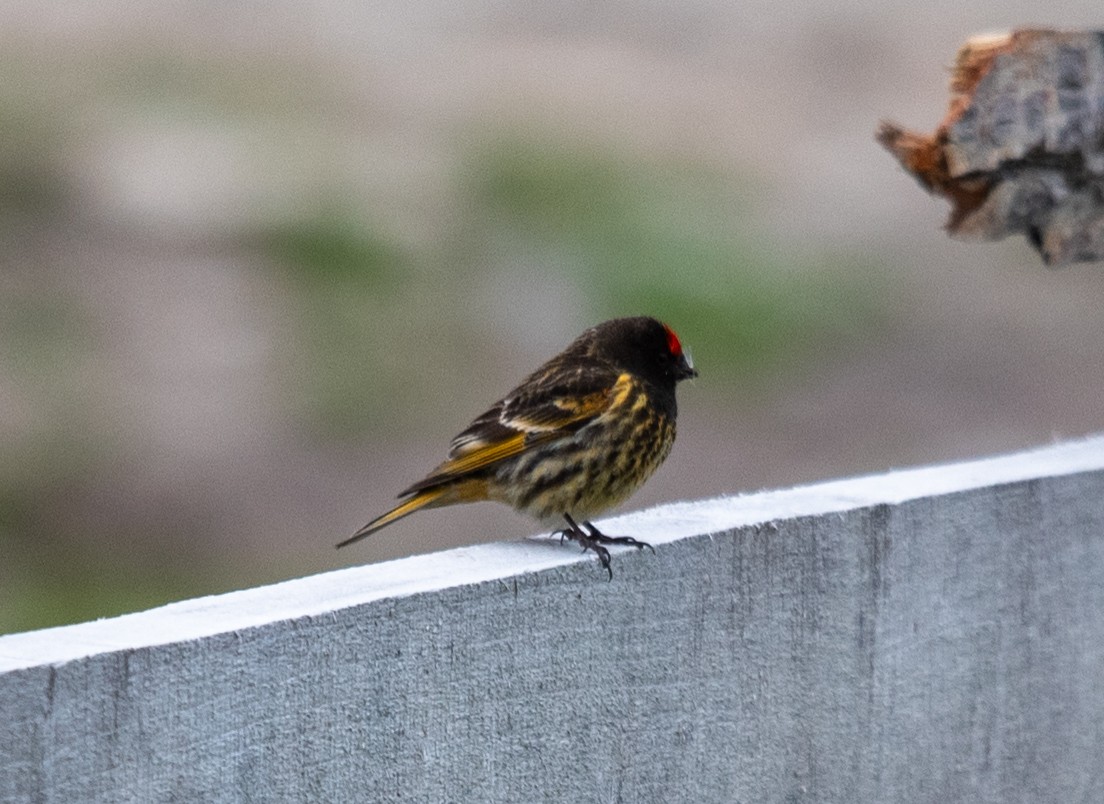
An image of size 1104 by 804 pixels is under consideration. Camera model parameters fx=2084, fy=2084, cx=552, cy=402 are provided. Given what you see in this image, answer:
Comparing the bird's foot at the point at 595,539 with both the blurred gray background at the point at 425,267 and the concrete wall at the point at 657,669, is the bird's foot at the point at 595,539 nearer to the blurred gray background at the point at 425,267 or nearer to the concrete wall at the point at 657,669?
the concrete wall at the point at 657,669

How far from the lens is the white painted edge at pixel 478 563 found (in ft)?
9.16

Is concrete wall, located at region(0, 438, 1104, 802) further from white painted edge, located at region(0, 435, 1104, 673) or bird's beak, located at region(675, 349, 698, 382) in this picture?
bird's beak, located at region(675, 349, 698, 382)

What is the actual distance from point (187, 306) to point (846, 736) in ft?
28.8

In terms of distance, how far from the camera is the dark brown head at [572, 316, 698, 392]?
16.9 ft

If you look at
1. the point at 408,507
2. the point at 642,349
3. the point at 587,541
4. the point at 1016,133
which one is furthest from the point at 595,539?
the point at 642,349

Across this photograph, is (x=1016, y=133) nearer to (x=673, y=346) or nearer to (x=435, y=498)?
(x=673, y=346)

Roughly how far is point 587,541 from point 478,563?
603 mm

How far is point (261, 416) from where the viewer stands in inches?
420

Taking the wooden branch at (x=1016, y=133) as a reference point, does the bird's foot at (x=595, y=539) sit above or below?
below

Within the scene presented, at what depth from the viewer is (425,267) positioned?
12.8 m

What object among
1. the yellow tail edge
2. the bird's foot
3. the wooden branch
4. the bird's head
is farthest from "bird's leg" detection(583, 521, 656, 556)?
the bird's head

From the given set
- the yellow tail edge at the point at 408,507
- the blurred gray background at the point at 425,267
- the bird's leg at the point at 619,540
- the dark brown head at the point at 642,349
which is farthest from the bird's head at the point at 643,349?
the blurred gray background at the point at 425,267

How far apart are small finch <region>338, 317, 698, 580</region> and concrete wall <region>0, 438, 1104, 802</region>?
3.27 feet

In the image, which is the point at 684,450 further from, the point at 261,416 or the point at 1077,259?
the point at 1077,259
